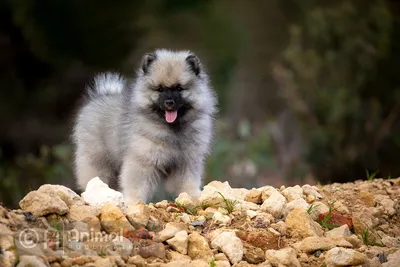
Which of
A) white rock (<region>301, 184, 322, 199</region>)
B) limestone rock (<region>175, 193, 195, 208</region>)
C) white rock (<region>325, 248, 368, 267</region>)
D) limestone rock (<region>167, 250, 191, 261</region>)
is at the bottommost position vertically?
white rock (<region>325, 248, 368, 267</region>)

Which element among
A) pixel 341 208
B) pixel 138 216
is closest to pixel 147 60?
pixel 138 216

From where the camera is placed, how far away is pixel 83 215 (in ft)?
15.5

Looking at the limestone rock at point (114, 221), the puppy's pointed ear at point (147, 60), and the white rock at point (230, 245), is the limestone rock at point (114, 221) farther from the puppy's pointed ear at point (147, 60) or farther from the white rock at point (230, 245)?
the puppy's pointed ear at point (147, 60)

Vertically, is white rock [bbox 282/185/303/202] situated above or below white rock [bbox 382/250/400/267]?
above

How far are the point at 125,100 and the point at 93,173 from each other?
0.73m

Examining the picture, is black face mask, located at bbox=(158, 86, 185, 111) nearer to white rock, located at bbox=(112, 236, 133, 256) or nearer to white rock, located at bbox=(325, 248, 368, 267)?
white rock, located at bbox=(112, 236, 133, 256)

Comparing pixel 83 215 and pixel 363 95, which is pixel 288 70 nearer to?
pixel 363 95

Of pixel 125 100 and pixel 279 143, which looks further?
pixel 279 143

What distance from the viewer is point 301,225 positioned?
5.07m

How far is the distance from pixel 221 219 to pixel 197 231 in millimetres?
233

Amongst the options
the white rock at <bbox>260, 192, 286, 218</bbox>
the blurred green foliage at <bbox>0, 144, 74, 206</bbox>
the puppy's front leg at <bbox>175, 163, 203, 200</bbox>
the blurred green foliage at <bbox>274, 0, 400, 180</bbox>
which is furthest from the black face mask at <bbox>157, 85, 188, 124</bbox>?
the blurred green foliage at <bbox>274, 0, 400, 180</bbox>

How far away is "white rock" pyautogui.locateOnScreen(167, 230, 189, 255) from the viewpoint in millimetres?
4621

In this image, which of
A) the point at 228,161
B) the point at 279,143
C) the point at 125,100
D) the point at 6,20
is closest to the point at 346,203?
the point at 125,100

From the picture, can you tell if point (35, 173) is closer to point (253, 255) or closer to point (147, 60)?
point (147, 60)
